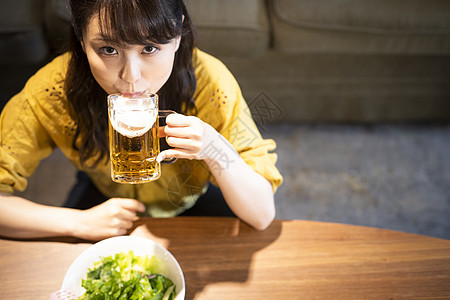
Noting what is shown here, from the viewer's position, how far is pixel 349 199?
1.98 m

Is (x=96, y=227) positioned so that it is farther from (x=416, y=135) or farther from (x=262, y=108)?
(x=416, y=135)

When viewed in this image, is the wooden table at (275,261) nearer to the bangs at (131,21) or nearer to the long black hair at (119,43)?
the long black hair at (119,43)

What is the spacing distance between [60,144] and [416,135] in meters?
2.06

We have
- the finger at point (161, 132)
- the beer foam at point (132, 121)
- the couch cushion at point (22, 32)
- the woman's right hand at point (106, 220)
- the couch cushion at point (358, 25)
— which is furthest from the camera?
the couch cushion at point (358, 25)

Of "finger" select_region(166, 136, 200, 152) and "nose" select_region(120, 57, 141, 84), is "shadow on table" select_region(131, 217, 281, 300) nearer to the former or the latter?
"finger" select_region(166, 136, 200, 152)

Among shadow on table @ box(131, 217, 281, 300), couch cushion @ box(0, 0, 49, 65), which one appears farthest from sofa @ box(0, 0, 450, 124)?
shadow on table @ box(131, 217, 281, 300)

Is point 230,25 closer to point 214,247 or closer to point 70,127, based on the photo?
point 70,127

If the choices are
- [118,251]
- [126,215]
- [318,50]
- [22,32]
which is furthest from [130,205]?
[318,50]

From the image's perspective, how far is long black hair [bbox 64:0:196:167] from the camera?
Answer: 73 cm

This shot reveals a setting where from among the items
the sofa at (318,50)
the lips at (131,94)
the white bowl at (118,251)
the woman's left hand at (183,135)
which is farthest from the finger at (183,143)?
the sofa at (318,50)

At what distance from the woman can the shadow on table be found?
4 centimetres

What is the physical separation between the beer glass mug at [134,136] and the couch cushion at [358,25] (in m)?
1.45

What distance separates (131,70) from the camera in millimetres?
755

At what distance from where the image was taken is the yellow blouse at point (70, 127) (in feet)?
3.25
